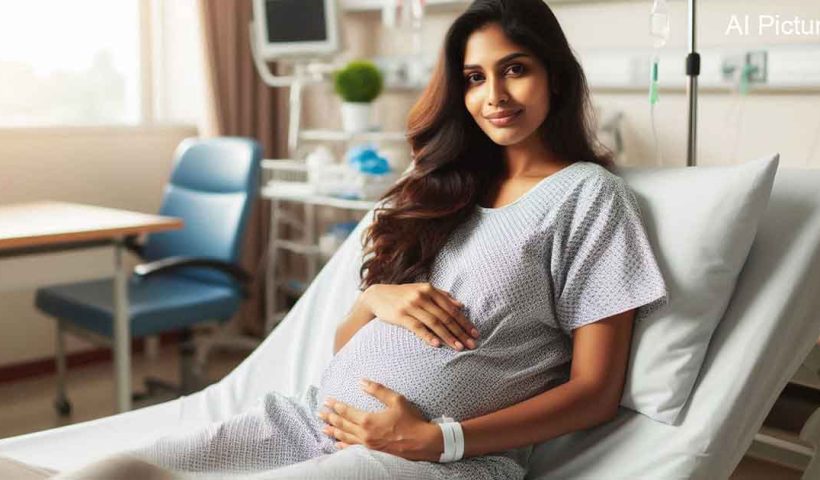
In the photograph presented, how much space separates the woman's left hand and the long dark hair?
0.29 meters

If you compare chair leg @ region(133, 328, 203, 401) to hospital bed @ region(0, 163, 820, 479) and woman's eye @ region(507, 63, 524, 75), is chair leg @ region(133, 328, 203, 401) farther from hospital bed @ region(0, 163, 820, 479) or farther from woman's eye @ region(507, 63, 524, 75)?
woman's eye @ region(507, 63, 524, 75)


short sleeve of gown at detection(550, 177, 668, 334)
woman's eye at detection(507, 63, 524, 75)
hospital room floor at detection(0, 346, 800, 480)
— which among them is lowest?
hospital room floor at detection(0, 346, 800, 480)

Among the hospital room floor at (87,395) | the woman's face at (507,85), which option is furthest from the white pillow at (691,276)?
the hospital room floor at (87,395)

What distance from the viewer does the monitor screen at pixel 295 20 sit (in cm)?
328

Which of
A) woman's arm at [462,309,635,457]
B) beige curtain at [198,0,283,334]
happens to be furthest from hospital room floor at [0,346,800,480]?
woman's arm at [462,309,635,457]

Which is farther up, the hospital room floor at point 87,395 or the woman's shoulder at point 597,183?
the woman's shoulder at point 597,183

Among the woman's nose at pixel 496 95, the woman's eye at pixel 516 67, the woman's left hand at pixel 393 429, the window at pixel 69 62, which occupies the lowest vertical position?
the woman's left hand at pixel 393 429

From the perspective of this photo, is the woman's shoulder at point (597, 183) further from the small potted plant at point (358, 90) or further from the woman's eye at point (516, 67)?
the small potted plant at point (358, 90)

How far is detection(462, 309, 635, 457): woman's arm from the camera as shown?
1.26m

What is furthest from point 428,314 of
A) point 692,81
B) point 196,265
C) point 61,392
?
point 61,392

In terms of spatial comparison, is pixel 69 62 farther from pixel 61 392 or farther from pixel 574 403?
→ pixel 574 403

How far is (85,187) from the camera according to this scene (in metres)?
3.53

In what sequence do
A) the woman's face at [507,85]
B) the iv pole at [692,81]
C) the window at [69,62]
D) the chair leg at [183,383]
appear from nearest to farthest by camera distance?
1. the woman's face at [507,85]
2. the iv pole at [692,81]
3. the chair leg at [183,383]
4. the window at [69,62]

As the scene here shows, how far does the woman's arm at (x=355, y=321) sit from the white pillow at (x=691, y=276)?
1.48 ft
